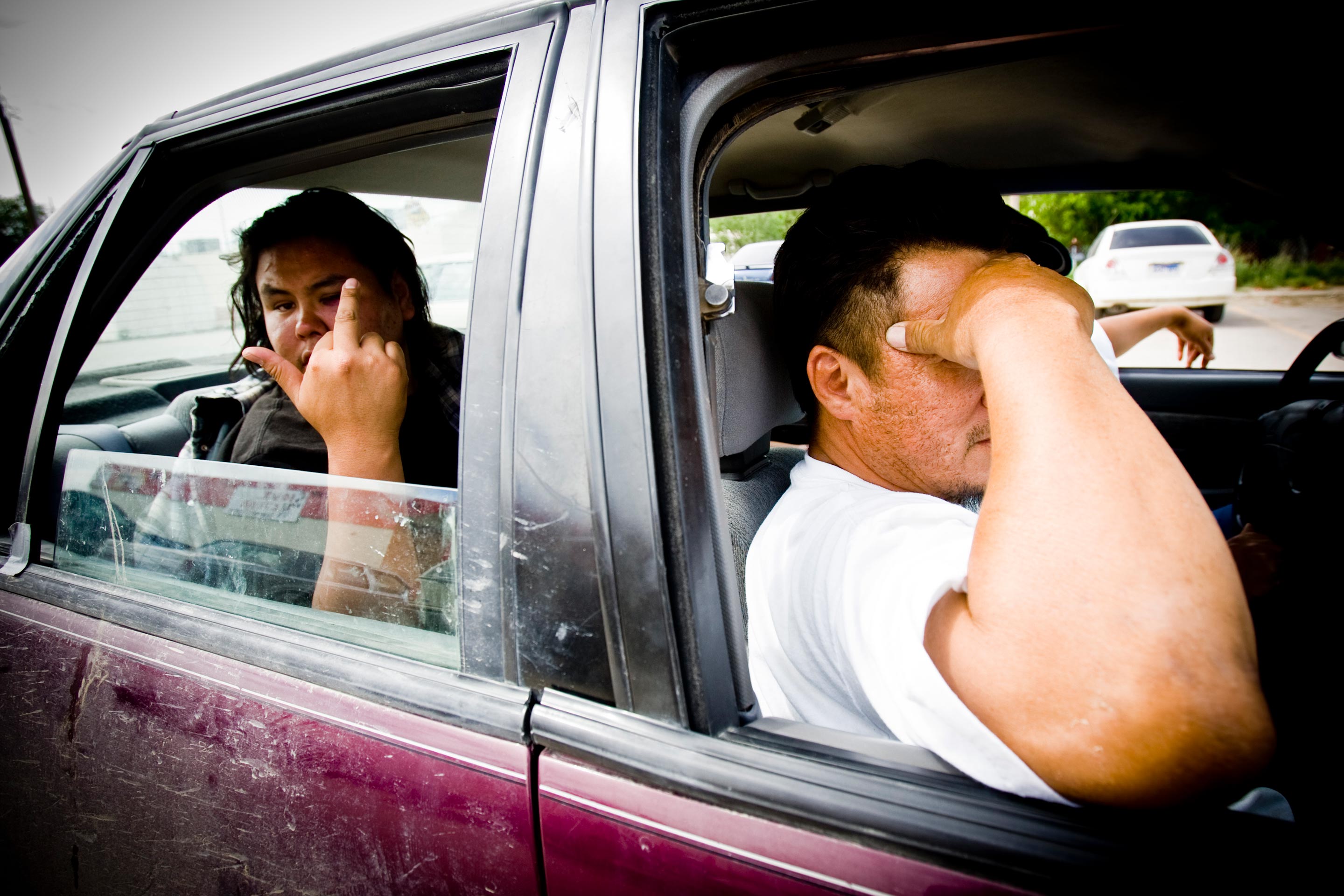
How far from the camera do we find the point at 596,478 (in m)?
0.81

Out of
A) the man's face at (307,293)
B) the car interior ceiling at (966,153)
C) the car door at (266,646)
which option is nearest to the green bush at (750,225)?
the car interior ceiling at (966,153)

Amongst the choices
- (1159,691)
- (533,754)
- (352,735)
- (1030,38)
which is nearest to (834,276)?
(1030,38)

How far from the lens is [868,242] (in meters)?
1.37

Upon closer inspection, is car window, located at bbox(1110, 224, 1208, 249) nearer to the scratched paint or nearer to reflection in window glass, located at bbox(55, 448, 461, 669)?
reflection in window glass, located at bbox(55, 448, 461, 669)

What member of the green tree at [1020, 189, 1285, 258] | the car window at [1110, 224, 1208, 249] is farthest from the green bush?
the car window at [1110, 224, 1208, 249]

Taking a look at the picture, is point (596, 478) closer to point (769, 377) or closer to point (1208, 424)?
point (769, 377)

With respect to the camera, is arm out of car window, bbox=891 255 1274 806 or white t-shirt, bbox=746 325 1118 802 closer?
arm out of car window, bbox=891 255 1274 806

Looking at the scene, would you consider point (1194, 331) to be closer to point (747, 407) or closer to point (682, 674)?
point (747, 407)

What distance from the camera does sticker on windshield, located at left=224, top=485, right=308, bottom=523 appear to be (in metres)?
1.10

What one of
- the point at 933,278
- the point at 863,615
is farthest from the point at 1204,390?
the point at 863,615

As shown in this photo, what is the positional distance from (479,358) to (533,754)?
53cm

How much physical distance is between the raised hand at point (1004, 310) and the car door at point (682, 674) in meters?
0.34

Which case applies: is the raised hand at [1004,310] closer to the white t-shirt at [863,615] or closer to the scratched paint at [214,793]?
the white t-shirt at [863,615]

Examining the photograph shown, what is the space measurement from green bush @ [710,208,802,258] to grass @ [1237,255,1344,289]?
188 cm
